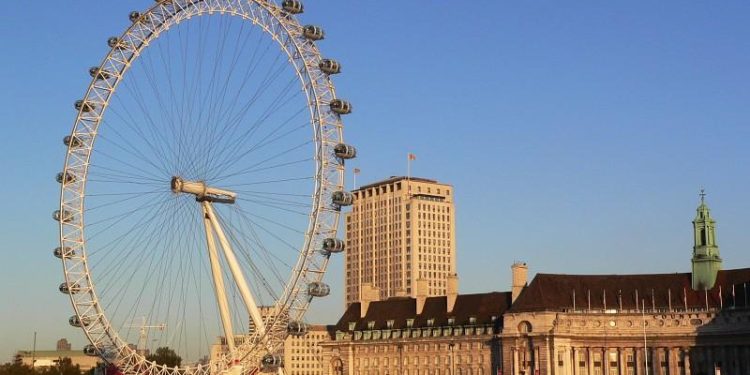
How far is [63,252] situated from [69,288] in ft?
9.49

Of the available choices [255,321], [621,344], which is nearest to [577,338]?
[621,344]

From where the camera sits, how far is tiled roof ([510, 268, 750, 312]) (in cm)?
14100

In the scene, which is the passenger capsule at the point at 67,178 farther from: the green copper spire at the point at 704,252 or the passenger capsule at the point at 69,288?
the green copper spire at the point at 704,252

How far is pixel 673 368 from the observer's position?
140m

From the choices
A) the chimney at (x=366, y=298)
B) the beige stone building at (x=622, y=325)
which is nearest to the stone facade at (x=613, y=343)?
the beige stone building at (x=622, y=325)

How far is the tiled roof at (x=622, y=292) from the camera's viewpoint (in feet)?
463

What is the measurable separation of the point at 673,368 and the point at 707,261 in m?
13.9

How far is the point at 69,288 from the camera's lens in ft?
298

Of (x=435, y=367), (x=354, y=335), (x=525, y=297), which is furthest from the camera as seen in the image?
(x=354, y=335)

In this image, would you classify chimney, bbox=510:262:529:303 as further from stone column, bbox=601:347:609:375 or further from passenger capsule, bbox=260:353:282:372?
passenger capsule, bbox=260:353:282:372

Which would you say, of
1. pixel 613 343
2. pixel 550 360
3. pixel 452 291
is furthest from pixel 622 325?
pixel 452 291

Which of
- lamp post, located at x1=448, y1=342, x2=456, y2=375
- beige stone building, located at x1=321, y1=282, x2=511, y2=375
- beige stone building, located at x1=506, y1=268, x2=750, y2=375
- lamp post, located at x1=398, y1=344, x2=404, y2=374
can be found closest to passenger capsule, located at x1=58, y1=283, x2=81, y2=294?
beige stone building, located at x1=506, y1=268, x2=750, y2=375

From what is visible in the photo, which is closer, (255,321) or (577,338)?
(255,321)

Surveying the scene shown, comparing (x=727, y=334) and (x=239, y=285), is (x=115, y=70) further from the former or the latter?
(x=727, y=334)
